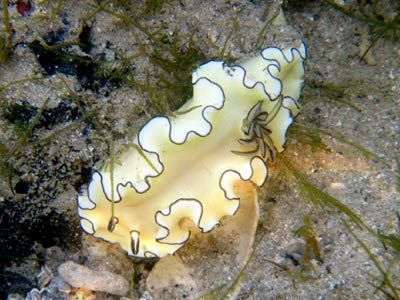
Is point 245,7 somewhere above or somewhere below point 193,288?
above

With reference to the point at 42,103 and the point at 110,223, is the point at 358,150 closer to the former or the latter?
the point at 110,223

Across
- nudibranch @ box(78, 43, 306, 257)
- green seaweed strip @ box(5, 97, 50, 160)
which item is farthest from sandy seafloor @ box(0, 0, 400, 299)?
nudibranch @ box(78, 43, 306, 257)

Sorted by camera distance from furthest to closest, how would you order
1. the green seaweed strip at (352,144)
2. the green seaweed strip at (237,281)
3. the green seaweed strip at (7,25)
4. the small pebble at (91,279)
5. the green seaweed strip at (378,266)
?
the green seaweed strip at (352,144) < the small pebble at (91,279) < the green seaweed strip at (237,281) < the green seaweed strip at (7,25) < the green seaweed strip at (378,266)

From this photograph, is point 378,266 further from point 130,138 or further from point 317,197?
point 130,138

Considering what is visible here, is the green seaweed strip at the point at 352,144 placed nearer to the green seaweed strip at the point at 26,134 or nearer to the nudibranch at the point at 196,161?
the nudibranch at the point at 196,161

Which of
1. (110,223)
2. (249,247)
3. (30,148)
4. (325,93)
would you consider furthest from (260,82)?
(30,148)

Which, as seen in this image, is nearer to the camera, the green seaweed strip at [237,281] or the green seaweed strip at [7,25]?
the green seaweed strip at [7,25]

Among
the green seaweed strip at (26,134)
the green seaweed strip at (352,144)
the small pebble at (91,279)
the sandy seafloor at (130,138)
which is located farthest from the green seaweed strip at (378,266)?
the green seaweed strip at (26,134)

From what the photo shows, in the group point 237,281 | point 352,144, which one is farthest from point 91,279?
point 352,144
